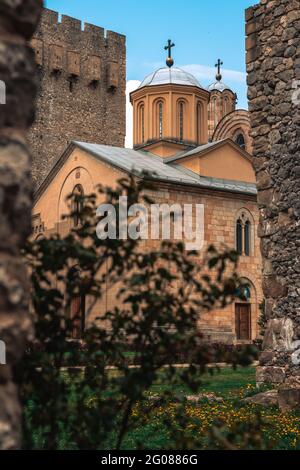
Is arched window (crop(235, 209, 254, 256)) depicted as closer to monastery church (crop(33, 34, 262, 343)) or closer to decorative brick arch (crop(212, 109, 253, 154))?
monastery church (crop(33, 34, 262, 343))

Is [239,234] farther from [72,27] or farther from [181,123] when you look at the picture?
[72,27]

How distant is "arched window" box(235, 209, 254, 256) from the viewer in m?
24.8

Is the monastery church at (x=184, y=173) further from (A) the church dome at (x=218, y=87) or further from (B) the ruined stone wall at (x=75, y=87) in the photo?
(A) the church dome at (x=218, y=87)

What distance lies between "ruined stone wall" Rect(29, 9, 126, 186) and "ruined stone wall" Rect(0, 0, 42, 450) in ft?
113

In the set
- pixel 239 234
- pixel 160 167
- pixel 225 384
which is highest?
pixel 160 167

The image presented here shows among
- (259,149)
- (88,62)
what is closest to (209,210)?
(259,149)

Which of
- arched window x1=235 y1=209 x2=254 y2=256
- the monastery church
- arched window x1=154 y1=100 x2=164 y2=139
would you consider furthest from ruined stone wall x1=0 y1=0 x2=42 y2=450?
arched window x1=154 y1=100 x2=164 y2=139

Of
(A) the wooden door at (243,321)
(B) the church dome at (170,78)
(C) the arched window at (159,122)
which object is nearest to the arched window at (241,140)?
(B) the church dome at (170,78)

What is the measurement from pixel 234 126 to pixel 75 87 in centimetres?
1015

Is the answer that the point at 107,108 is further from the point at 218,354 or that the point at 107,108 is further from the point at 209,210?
the point at 218,354

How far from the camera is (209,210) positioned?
940 inches

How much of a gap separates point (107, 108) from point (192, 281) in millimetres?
37741

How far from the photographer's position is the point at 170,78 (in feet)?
96.2

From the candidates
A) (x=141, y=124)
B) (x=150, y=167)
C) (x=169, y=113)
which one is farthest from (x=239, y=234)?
(x=141, y=124)
